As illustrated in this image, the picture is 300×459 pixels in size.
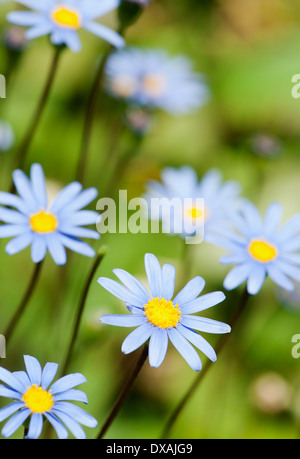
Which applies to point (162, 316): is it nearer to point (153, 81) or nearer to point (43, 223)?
point (43, 223)

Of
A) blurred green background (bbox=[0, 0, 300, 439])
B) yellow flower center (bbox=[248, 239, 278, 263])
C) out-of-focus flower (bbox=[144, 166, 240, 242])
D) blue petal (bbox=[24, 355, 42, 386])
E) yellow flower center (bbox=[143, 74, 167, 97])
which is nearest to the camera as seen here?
blue petal (bbox=[24, 355, 42, 386])

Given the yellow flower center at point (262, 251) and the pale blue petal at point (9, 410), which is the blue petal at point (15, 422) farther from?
the yellow flower center at point (262, 251)

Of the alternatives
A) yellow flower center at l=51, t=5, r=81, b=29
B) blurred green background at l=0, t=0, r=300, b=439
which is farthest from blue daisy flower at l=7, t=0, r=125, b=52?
blurred green background at l=0, t=0, r=300, b=439

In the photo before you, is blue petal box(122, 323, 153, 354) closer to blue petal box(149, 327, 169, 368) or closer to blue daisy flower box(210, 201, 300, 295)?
blue petal box(149, 327, 169, 368)

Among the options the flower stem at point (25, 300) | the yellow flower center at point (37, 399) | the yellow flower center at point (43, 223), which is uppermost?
the yellow flower center at point (43, 223)

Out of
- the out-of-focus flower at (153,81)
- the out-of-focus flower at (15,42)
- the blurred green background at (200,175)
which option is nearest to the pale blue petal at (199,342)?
the blurred green background at (200,175)

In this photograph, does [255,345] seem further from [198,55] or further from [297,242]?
[198,55]
